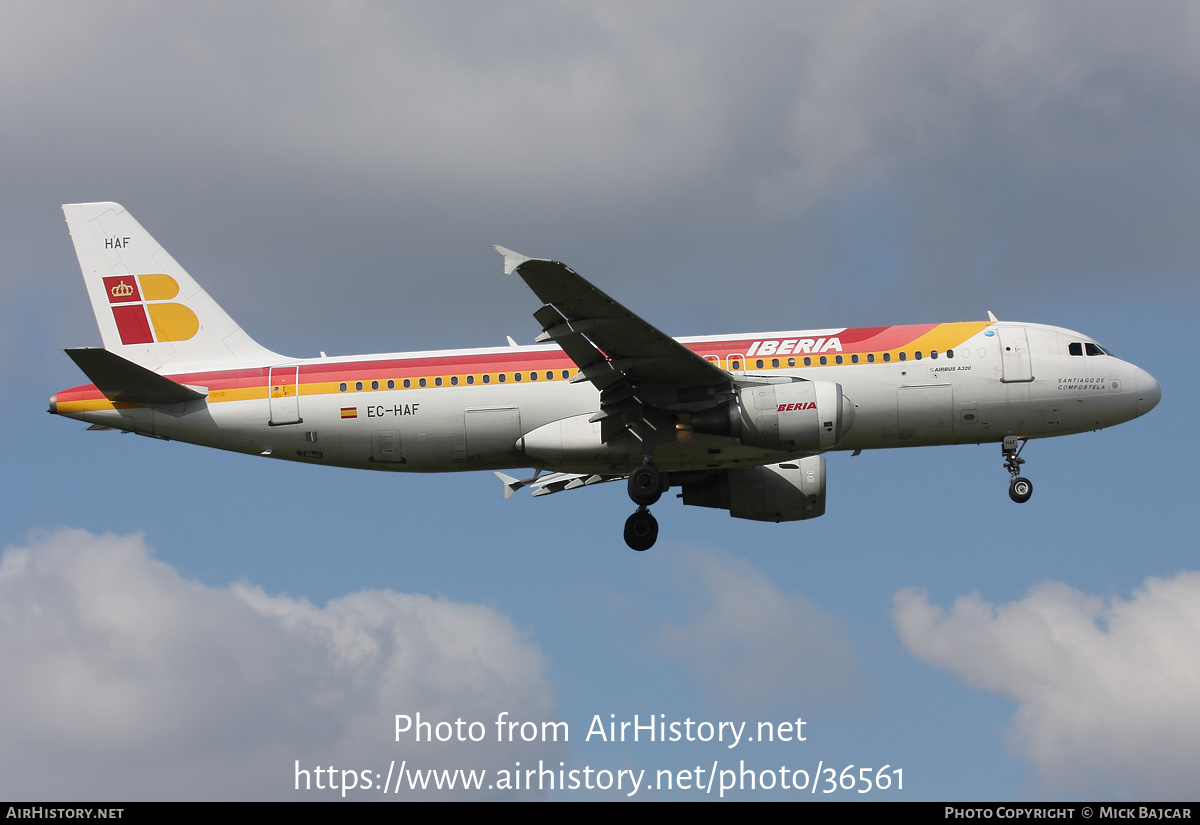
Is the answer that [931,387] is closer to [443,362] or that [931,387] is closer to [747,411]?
[747,411]

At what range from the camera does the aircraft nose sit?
37.8 m

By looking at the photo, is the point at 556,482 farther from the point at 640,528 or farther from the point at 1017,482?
the point at 1017,482

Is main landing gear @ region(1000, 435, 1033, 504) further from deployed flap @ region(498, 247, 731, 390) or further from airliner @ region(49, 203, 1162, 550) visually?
deployed flap @ region(498, 247, 731, 390)

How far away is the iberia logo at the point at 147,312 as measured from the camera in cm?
3847

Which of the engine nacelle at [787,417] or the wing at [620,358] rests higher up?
the wing at [620,358]

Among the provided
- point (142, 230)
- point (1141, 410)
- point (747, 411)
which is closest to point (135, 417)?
point (142, 230)

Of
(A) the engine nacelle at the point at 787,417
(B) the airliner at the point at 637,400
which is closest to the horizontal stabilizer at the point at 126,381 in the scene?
(B) the airliner at the point at 637,400

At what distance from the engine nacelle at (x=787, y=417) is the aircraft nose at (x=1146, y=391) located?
32.0ft

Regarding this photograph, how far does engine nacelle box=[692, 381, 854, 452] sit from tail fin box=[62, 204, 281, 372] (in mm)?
13654

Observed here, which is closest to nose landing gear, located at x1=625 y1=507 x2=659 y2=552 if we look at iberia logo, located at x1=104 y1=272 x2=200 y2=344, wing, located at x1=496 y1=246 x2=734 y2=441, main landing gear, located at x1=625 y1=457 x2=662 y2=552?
main landing gear, located at x1=625 y1=457 x2=662 y2=552

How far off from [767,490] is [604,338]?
32.3 ft

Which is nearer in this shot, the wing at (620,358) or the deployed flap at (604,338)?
the deployed flap at (604,338)

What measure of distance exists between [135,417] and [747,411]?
1714 centimetres

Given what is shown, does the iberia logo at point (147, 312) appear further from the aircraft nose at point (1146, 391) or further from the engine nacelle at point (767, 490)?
the aircraft nose at point (1146, 391)
